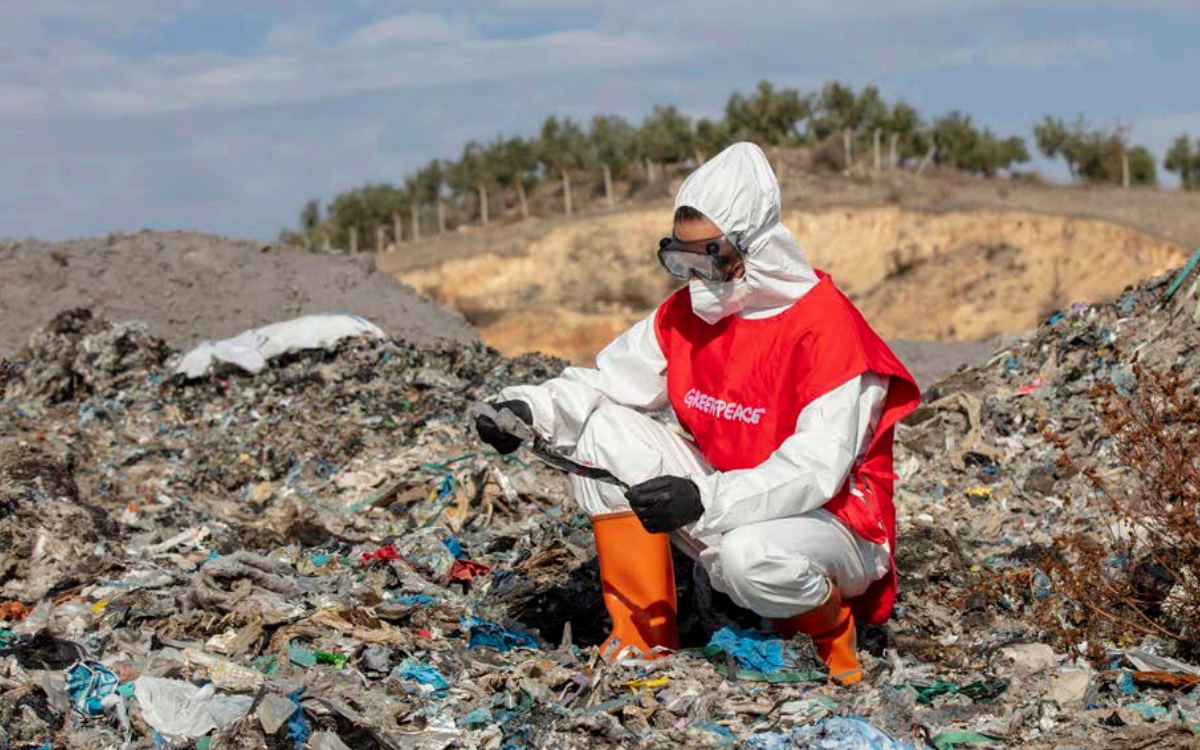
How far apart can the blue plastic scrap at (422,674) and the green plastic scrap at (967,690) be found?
135 centimetres

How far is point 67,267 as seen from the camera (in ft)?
46.3

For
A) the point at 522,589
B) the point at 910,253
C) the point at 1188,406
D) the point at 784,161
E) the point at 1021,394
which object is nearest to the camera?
the point at 1188,406

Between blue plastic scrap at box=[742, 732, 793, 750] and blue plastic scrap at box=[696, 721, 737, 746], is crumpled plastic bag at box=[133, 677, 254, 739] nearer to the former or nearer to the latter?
blue plastic scrap at box=[696, 721, 737, 746]

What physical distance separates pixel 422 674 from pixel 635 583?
69 cm

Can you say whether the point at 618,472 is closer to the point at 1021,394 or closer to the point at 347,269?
the point at 1021,394

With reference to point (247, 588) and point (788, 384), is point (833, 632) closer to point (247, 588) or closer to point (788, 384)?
point (788, 384)

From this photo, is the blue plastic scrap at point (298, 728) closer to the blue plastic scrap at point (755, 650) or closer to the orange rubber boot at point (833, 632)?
the blue plastic scrap at point (755, 650)

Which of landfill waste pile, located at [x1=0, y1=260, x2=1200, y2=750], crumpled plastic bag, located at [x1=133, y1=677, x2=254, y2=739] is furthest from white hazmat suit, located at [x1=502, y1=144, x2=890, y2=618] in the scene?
crumpled plastic bag, located at [x1=133, y1=677, x2=254, y2=739]

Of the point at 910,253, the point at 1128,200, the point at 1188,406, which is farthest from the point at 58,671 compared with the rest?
the point at 1128,200

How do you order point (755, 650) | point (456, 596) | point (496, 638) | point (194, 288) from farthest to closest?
1. point (194, 288)
2. point (456, 596)
3. point (496, 638)
4. point (755, 650)

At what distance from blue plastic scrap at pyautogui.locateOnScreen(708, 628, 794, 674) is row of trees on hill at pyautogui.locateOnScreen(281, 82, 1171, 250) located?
1481 inches

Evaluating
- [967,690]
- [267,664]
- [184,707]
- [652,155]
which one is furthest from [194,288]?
[652,155]

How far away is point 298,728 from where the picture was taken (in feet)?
12.0

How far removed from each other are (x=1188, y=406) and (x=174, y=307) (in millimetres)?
11172
